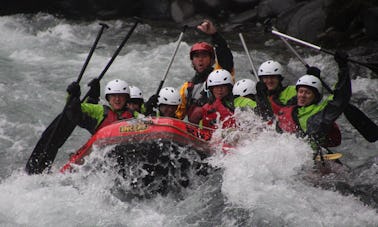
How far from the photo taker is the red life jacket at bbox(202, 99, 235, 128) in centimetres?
758

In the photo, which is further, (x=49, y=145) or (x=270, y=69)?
(x=270, y=69)

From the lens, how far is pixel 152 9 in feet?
56.6

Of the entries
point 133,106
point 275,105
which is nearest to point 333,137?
point 275,105

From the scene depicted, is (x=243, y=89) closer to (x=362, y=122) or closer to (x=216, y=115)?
(x=216, y=115)

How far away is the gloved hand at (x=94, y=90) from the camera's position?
7.98m

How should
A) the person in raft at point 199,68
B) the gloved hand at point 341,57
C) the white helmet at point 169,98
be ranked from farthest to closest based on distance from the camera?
1. the person in raft at point 199,68
2. the white helmet at point 169,98
3. the gloved hand at point 341,57

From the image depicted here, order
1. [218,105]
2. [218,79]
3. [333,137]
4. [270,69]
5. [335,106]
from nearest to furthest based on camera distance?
1. [335,106]
2. [333,137]
3. [218,105]
4. [218,79]
5. [270,69]

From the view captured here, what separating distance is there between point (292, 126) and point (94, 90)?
261cm

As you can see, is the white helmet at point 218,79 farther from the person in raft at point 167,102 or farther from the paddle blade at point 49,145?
the paddle blade at point 49,145

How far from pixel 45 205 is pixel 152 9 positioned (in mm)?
10897

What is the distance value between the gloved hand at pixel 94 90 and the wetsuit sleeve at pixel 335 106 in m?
2.79

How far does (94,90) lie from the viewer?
8.09m

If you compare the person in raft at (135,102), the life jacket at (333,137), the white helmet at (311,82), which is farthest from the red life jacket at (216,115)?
the life jacket at (333,137)

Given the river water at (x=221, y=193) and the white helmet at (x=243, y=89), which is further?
the white helmet at (x=243, y=89)
